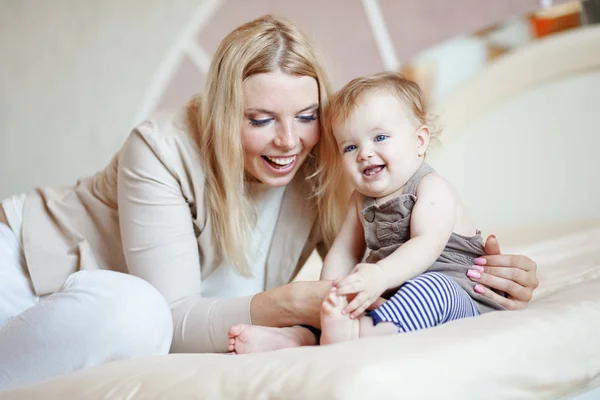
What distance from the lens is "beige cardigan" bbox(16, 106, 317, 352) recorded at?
4.73 feet

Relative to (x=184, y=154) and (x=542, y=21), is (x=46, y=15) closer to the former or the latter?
(x=184, y=154)

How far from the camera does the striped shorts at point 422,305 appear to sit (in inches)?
44.6

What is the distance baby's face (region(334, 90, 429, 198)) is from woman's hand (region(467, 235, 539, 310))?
212 mm

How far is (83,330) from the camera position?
123 cm

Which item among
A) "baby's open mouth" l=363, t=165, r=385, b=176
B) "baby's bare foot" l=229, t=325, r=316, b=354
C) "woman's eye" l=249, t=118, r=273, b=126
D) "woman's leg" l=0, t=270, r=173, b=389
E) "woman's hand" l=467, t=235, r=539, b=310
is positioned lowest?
"woman's hand" l=467, t=235, r=539, b=310

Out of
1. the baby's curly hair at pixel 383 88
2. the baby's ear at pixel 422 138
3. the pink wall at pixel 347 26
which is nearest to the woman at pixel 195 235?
the baby's curly hair at pixel 383 88

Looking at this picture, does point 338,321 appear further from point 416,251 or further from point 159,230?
point 159,230

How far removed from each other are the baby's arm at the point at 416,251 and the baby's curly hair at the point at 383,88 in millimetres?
138

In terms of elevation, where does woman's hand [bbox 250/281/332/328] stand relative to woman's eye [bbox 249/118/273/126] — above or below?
below

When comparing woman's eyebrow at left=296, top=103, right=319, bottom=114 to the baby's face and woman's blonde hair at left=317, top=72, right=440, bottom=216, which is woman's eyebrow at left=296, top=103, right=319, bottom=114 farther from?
the baby's face

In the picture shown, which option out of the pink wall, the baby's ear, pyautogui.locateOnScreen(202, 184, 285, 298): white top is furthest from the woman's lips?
the pink wall

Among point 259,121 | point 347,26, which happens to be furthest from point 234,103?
point 347,26

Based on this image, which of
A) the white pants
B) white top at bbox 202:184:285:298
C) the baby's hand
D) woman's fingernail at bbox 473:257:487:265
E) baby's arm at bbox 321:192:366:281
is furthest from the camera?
white top at bbox 202:184:285:298

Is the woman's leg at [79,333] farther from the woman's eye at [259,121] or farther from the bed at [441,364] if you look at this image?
the woman's eye at [259,121]
